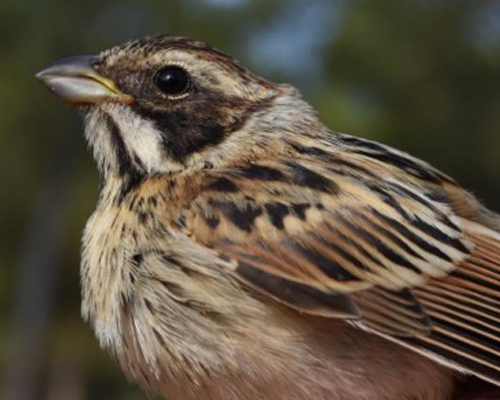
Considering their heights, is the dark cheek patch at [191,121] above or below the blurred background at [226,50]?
below

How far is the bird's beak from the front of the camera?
2846 mm

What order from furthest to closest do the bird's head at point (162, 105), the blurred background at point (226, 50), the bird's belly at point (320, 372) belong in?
the blurred background at point (226, 50) → the bird's head at point (162, 105) → the bird's belly at point (320, 372)

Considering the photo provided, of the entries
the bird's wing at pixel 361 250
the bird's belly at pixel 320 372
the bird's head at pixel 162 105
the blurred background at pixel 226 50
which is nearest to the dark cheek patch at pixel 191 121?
the bird's head at pixel 162 105

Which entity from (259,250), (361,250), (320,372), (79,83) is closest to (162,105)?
(79,83)

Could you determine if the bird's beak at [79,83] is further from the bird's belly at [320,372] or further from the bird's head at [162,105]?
the bird's belly at [320,372]

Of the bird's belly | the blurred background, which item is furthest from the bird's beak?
the blurred background

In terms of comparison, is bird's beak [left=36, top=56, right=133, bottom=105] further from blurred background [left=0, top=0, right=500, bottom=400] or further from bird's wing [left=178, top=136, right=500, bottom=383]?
blurred background [left=0, top=0, right=500, bottom=400]

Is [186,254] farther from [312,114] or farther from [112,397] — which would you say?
[112,397]

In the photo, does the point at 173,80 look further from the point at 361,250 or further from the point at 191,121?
the point at 361,250

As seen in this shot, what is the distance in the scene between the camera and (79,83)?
2.87 m

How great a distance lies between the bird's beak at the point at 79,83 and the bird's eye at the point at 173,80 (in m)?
0.10

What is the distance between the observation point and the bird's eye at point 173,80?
2.81m

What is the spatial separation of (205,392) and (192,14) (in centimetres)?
1251

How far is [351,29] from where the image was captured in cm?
1691
